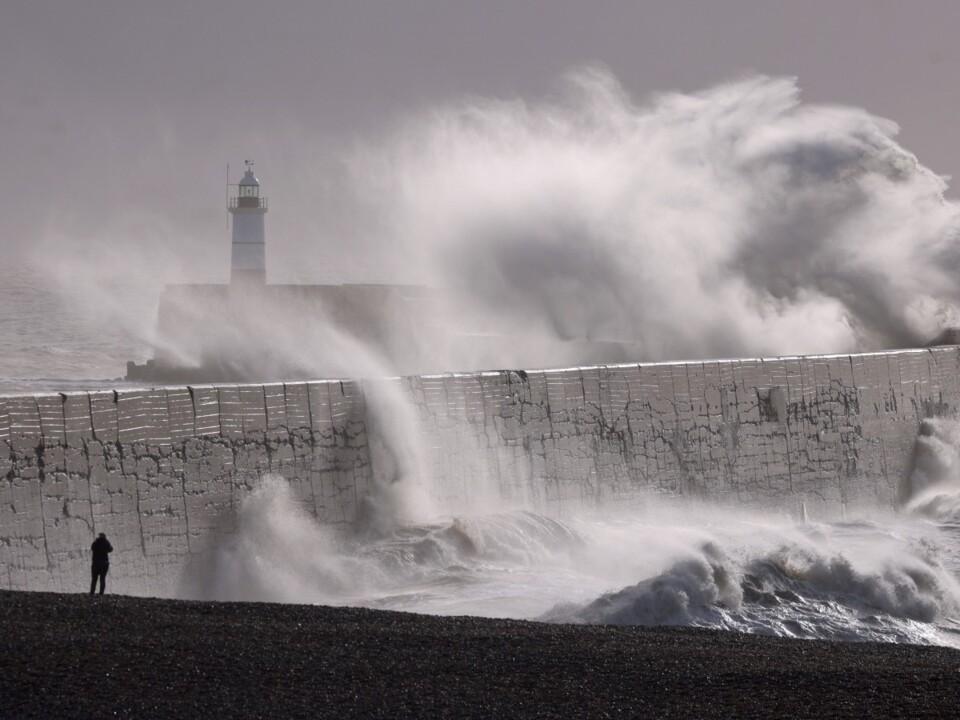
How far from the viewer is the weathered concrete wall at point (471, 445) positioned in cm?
1055

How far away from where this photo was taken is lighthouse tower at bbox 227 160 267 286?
40438mm

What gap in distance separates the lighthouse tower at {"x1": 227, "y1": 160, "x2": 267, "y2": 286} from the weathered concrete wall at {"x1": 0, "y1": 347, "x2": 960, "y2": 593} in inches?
861

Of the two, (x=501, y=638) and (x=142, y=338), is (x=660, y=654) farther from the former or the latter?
(x=142, y=338)

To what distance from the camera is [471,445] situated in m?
14.5

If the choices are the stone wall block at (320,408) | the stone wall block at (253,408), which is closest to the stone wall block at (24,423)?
the stone wall block at (253,408)

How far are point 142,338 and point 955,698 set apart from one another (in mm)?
58804

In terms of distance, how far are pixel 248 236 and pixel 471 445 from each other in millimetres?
27084

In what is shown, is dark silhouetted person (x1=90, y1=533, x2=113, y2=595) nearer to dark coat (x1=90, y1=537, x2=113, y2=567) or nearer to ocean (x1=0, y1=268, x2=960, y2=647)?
dark coat (x1=90, y1=537, x2=113, y2=567)

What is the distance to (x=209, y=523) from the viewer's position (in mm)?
11680

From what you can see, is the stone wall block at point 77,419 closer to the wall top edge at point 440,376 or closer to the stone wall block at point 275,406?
the wall top edge at point 440,376

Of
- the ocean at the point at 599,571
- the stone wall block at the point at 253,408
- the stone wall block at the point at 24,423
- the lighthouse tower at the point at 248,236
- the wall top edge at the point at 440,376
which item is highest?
the lighthouse tower at the point at 248,236

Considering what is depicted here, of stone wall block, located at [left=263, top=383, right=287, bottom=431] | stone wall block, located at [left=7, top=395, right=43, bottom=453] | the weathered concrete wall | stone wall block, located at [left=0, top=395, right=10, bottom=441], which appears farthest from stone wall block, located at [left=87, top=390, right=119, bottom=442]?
stone wall block, located at [left=263, top=383, right=287, bottom=431]

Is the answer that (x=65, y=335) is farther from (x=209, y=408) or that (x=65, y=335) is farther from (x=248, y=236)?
(x=209, y=408)

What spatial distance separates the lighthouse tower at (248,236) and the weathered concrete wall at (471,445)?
21879 mm
